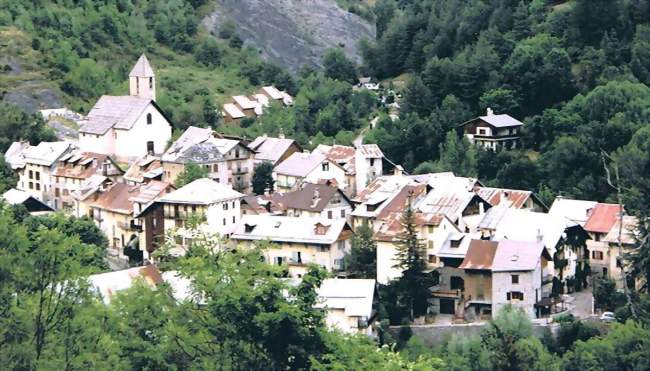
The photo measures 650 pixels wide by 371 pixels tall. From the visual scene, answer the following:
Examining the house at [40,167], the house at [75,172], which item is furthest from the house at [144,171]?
the house at [40,167]

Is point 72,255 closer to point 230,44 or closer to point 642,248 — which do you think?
point 642,248

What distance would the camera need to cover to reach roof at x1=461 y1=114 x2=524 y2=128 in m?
46.1

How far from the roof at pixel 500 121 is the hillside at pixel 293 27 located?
Result: 25354 mm

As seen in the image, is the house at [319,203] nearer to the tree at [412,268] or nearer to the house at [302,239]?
the house at [302,239]

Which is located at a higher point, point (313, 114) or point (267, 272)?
point (313, 114)

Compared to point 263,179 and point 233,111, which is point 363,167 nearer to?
point 263,179

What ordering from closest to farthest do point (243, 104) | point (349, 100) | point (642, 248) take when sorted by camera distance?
point (642, 248), point (349, 100), point (243, 104)

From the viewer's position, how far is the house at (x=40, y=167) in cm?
4572

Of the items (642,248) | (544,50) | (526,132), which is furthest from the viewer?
(544,50)

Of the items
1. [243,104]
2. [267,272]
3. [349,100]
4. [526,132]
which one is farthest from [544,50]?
[267,272]

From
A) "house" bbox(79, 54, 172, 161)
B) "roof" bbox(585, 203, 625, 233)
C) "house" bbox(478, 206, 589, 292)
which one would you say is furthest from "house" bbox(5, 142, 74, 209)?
"roof" bbox(585, 203, 625, 233)

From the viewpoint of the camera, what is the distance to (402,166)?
46.0 m

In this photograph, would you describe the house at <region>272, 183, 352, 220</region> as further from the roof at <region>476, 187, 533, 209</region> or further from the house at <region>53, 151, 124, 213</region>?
the house at <region>53, 151, 124, 213</region>

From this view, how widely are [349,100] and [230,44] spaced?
50.8ft
